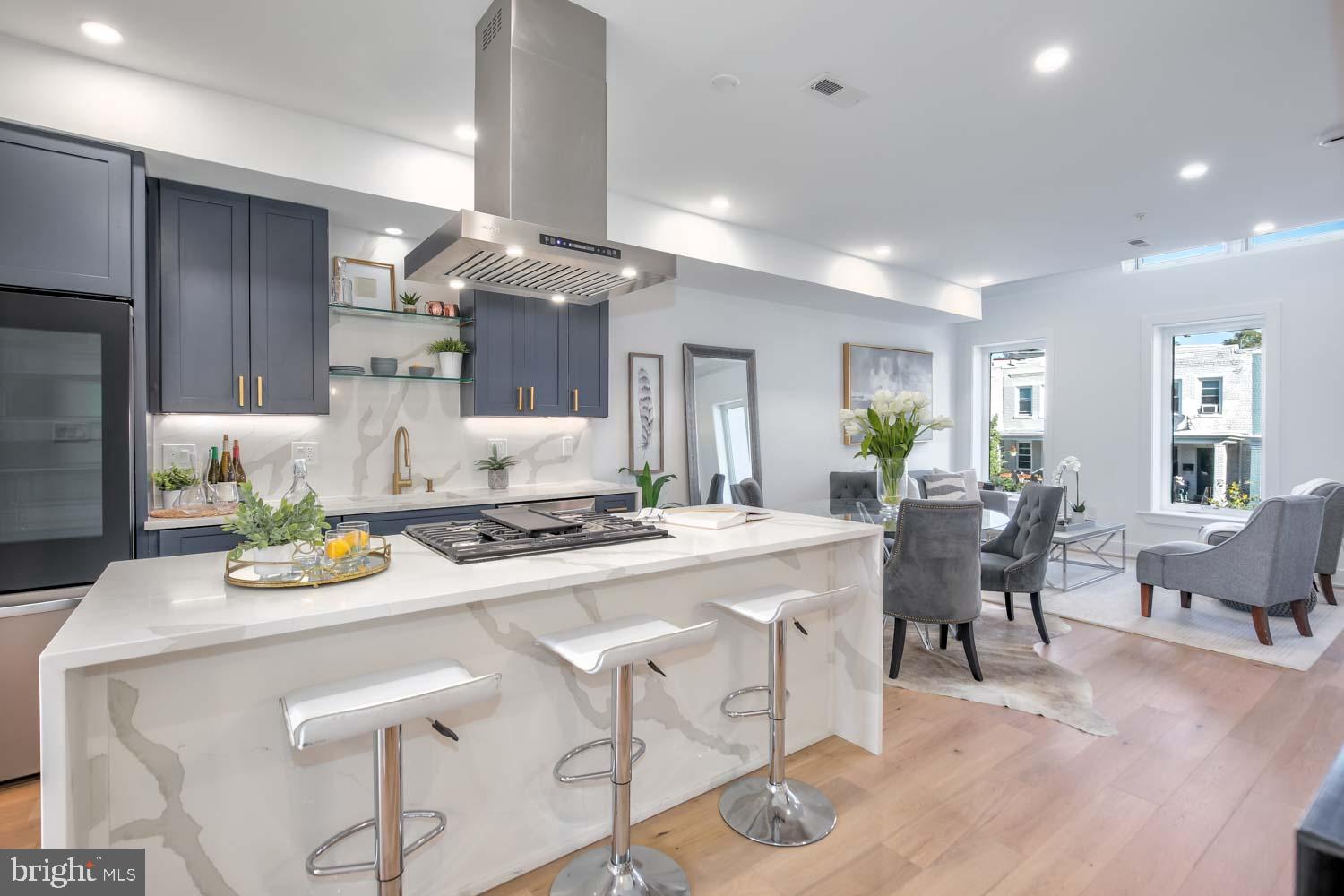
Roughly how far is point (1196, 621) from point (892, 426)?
2588 millimetres

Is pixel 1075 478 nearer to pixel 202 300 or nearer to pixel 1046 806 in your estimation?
pixel 1046 806

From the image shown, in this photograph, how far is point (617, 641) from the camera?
1.71 meters

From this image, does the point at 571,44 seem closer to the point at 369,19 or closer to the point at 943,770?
the point at 369,19

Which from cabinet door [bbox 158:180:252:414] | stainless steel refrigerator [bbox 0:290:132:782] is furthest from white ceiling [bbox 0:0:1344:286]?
stainless steel refrigerator [bbox 0:290:132:782]

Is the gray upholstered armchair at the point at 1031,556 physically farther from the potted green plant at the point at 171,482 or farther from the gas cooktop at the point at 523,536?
the potted green plant at the point at 171,482

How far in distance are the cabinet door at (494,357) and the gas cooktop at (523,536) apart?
170 centimetres

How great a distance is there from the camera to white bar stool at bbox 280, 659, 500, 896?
124cm

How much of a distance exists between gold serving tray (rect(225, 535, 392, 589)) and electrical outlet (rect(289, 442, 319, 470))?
7.07 feet

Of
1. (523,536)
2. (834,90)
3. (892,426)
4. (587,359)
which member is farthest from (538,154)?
(892,426)

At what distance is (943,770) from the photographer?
95.1 inches

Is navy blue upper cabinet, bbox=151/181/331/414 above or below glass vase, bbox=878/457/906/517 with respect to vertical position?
above

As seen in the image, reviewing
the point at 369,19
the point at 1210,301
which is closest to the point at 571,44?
the point at 369,19

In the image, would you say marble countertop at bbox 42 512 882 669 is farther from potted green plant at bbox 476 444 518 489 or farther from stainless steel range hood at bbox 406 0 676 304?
potted green plant at bbox 476 444 518 489

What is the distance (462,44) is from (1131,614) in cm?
500
